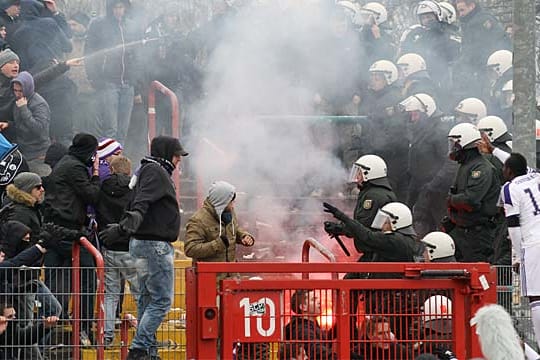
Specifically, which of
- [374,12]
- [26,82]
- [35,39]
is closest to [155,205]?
[26,82]

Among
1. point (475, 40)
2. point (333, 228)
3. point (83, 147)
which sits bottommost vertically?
point (333, 228)

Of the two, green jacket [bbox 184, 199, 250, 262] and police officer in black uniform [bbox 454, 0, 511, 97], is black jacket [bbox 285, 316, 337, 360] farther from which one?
police officer in black uniform [bbox 454, 0, 511, 97]

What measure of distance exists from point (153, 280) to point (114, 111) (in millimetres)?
5845

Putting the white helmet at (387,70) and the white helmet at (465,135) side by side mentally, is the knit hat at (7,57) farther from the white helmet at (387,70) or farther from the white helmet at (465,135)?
the white helmet at (465,135)

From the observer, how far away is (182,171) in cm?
1778

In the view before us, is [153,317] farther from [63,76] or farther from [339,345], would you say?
[63,76]

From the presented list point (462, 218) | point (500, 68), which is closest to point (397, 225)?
point (462, 218)

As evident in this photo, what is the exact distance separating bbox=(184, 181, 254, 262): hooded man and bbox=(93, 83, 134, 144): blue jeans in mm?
4625

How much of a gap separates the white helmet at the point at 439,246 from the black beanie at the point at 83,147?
10.4 ft

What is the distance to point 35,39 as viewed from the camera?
16750 millimetres

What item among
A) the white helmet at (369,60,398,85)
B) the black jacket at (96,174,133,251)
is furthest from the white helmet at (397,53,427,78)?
the black jacket at (96,174,133,251)

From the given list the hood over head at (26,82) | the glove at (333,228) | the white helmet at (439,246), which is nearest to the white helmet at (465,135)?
the white helmet at (439,246)

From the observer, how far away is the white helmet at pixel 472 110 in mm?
15672

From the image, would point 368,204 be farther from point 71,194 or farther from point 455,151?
point 71,194
